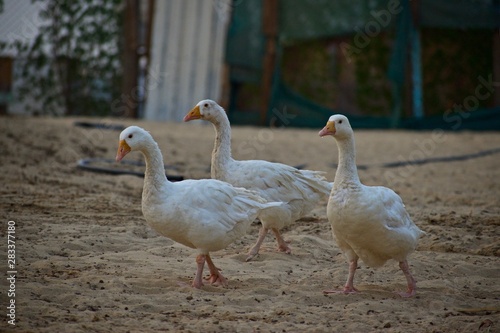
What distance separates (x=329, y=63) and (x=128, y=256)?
11.4 metres

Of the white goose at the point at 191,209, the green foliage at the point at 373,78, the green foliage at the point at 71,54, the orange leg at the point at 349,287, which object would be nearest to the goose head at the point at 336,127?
the white goose at the point at 191,209

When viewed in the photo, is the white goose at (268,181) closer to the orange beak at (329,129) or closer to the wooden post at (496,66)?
the orange beak at (329,129)

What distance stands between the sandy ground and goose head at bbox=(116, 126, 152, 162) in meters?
0.83

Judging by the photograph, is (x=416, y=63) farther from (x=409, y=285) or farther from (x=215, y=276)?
(x=215, y=276)

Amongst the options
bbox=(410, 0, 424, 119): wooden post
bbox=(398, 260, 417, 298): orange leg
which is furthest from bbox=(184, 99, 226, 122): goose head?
bbox=(410, 0, 424, 119): wooden post

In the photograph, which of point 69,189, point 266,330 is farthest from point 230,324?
point 69,189

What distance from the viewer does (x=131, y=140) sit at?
5.04 metres

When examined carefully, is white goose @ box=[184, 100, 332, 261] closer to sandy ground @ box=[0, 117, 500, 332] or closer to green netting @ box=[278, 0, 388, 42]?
sandy ground @ box=[0, 117, 500, 332]

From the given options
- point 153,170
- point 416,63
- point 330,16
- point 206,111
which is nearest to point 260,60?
point 330,16

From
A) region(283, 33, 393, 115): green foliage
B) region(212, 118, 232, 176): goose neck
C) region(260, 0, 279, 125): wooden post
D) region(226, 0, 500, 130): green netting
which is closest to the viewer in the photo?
region(212, 118, 232, 176): goose neck

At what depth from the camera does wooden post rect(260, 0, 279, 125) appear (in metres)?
13.8

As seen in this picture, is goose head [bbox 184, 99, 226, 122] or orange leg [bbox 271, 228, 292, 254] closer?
orange leg [bbox 271, 228, 292, 254]

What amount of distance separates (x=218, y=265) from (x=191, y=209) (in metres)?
0.83

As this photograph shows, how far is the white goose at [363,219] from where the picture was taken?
4.77m
